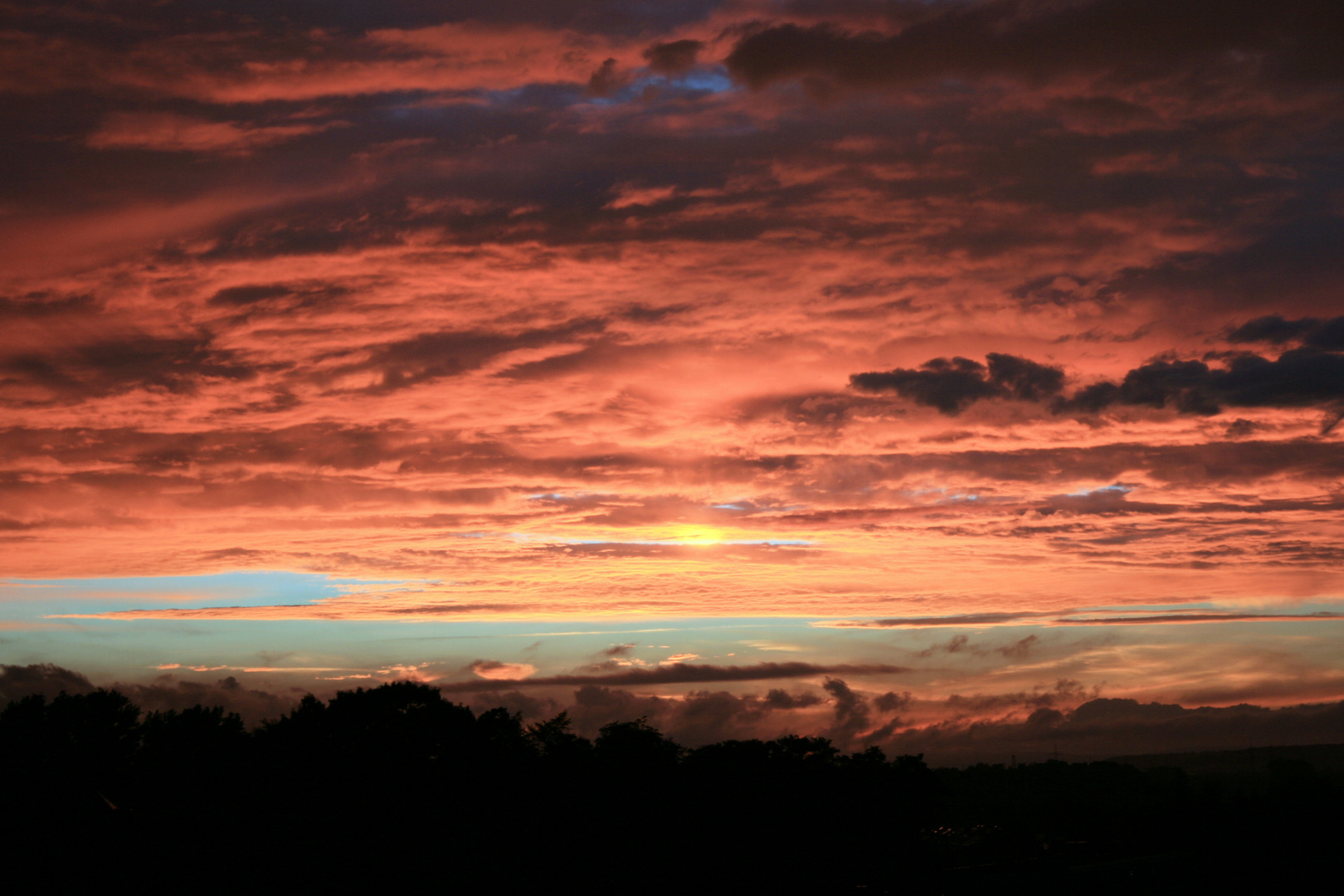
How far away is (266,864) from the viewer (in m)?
54.3

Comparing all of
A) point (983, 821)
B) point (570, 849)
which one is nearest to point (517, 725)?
point (570, 849)

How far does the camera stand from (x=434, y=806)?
5941 centimetres

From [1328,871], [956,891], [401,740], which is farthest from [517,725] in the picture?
[1328,871]

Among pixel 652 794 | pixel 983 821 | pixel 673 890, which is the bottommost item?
pixel 983 821

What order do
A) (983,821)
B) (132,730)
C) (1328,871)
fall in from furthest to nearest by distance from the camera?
1. (983,821)
2. (1328,871)
3. (132,730)

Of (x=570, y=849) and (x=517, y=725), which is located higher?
(x=517, y=725)

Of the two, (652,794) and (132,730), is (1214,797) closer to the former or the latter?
(652,794)

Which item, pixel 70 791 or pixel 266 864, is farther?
pixel 70 791

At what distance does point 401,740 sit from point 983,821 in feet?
343

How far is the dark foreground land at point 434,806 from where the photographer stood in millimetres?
54719

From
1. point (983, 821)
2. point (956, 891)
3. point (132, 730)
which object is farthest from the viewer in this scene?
point (983, 821)

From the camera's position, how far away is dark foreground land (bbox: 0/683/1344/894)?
5472 centimetres

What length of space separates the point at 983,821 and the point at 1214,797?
47.7 m

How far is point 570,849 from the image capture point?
58344 mm
